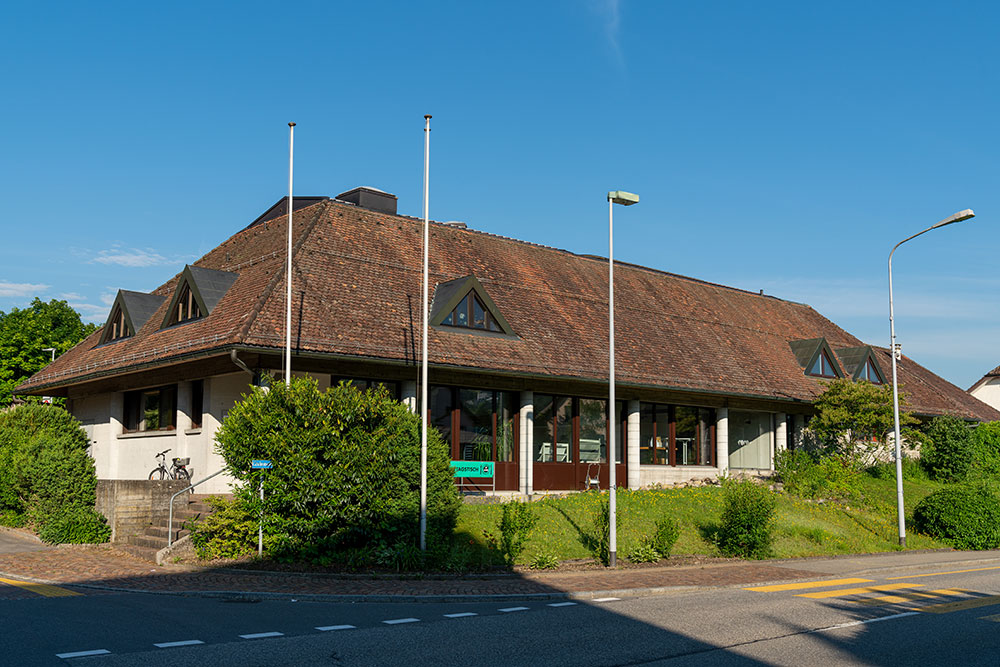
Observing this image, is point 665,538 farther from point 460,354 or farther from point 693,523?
point 460,354

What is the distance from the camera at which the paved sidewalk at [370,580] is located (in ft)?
47.3

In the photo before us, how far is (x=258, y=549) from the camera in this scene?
1727cm

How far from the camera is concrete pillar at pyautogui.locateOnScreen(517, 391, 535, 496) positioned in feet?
84.9

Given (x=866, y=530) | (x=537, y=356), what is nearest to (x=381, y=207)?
(x=537, y=356)

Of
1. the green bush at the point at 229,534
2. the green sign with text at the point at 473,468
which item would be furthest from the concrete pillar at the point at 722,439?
the green bush at the point at 229,534

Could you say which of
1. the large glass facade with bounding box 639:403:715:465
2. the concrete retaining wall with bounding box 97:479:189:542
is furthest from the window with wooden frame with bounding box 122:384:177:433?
the large glass facade with bounding box 639:403:715:465

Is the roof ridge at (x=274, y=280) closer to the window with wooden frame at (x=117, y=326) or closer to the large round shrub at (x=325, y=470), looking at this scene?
the large round shrub at (x=325, y=470)

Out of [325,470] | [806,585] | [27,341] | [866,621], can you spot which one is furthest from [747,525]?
[27,341]

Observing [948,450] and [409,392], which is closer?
[409,392]

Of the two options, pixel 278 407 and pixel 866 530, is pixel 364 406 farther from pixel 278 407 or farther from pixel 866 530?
pixel 866 530

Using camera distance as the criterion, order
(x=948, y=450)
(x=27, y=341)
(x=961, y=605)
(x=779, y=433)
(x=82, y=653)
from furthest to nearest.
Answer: (x=27, y=341) < (x=948, y=450) < (x=779, y=433) < (x=961, y=605) < (x=82, y=653)

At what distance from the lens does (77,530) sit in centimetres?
2066

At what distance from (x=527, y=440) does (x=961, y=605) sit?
44.5 ft

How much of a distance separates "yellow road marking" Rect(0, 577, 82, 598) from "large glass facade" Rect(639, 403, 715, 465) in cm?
1918
